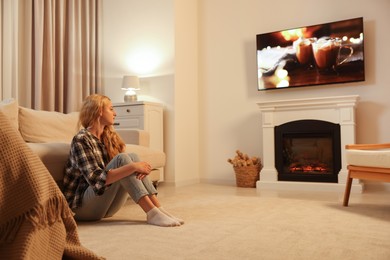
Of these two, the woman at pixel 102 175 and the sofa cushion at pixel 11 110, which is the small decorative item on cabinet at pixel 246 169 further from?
the sofa cushion at pixel 11 110

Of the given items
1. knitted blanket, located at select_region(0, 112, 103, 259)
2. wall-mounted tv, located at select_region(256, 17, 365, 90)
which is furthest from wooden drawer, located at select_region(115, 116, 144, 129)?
knitted blanket, located at select_region(0, 112, 103, 259)

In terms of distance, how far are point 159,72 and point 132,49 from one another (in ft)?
1.76

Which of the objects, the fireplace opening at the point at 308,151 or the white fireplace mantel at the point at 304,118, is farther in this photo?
the fireplace opening at the point at 308,151

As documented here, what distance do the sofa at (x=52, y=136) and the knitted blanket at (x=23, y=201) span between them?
138 centimetres

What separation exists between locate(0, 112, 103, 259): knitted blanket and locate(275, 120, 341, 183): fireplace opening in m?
3.46

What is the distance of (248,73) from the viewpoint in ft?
15.5

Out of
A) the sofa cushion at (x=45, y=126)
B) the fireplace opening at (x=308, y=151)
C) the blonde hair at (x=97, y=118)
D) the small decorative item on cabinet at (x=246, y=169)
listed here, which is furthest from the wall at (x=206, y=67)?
the blonde hair at (x=97, y=118)

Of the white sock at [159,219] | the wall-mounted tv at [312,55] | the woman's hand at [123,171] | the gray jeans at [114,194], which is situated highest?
the wall-mounted tv at [312,55]

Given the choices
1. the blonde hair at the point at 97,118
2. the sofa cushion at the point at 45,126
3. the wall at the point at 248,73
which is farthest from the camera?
the wall at the point at 248,73

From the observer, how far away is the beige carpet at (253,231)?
1.61 m

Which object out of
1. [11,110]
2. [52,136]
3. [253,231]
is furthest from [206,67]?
[253,231]

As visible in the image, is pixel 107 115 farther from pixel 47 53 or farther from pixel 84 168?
pixel 47 53

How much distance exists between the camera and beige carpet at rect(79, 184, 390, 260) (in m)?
1.61

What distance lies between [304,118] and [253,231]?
2.38 m
